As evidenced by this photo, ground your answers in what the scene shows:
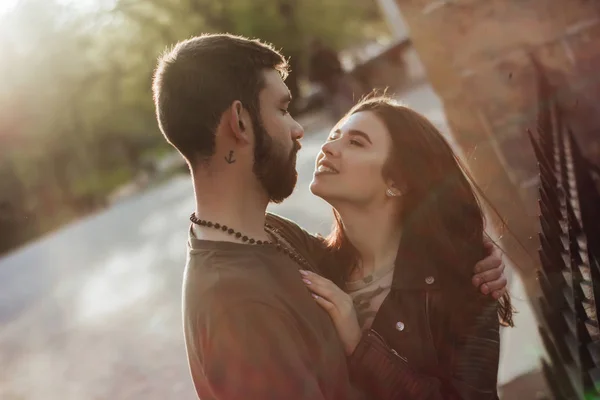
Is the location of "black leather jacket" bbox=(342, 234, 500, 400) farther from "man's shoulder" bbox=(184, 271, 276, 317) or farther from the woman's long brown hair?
"man's shoulder" bbox=(184, 271, 276, 317)

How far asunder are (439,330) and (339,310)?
0.81 feet

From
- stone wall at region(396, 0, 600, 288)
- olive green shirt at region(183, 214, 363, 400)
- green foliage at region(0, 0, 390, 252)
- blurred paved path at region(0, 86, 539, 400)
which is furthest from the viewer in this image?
green foliage at region(0, 0, 390, 252)

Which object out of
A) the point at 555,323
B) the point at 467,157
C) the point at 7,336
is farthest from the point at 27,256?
the point at 555,323

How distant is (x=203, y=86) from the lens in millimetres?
1112

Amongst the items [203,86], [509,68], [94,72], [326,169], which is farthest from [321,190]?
[94,72]

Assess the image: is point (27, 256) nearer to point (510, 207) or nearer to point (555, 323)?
point (510, 207)

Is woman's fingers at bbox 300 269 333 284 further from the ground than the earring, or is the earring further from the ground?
the earring

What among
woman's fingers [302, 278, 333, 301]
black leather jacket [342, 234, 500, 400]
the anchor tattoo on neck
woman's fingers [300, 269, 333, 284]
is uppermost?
the anchor tattoo on neck

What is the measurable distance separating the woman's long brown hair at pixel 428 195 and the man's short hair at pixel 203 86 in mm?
365

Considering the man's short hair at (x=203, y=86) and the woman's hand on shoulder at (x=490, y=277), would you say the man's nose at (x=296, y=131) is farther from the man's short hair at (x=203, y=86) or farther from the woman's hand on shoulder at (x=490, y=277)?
the woman's hand on shoulder at (x=490, y=277)

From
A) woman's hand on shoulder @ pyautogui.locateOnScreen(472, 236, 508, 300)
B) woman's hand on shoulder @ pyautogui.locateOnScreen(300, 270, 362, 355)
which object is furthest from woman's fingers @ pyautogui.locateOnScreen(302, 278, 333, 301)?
woman's hand on shoulder @ pyautogui.locateOnScreen(472, 236, 508, 300)

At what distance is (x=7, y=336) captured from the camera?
Answer: 4082 millimetres

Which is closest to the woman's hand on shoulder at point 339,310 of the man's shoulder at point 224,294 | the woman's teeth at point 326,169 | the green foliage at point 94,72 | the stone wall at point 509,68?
the man's shoulder at point 224,294

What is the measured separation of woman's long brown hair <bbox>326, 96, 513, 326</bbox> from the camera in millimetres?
1356
